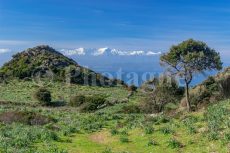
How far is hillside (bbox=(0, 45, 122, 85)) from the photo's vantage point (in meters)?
108

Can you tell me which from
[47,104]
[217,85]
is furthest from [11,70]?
[217,85]

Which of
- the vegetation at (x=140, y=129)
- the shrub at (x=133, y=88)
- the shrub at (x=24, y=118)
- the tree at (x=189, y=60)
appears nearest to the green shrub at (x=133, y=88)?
the shrub at (x=133, y=88)

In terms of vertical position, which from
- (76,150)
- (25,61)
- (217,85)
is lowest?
(76,150)

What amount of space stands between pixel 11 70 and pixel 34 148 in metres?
88.7

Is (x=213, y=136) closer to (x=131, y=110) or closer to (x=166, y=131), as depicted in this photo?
(x=166, y=131)

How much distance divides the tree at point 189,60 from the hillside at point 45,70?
56428mm

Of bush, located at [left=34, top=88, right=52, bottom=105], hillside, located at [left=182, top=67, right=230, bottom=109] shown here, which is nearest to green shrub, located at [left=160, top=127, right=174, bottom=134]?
hillside, located at [left=182, top=67, right=230, bottom=109]

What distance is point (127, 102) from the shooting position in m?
76.7

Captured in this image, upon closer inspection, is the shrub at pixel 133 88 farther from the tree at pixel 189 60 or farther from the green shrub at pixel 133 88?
the tree at pixel 189 60

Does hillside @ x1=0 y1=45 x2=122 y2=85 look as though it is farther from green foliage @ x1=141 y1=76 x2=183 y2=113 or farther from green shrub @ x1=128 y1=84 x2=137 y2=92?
green foliage @ x1=141 y1=76 x2=183 y2=113

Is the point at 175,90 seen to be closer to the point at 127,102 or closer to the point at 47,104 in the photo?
the point at 127,102

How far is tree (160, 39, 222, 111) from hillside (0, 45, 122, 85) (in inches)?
2222

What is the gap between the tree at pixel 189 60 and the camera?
51219 mm

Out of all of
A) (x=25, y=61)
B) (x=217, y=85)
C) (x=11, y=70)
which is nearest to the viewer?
(x=217, y=85)
